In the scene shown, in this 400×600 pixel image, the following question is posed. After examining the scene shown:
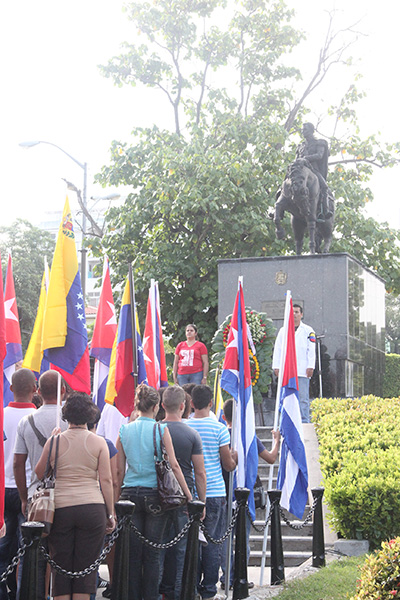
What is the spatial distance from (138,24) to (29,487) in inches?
935

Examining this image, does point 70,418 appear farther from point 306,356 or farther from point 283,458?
point 306,356

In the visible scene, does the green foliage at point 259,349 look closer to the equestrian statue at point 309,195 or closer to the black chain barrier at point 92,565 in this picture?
the equestrian statue at point 309,195

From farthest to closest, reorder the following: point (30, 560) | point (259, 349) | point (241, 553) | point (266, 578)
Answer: point (259, 349) < point (266, 578) < point (241, 553) < point (30, 560)

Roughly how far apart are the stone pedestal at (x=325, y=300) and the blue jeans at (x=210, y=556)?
8336mm

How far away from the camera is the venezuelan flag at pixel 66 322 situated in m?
7.22

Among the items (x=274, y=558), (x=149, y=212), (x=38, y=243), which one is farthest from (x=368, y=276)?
(x=38, y=243)

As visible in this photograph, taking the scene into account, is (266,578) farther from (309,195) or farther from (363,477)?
(309,195)

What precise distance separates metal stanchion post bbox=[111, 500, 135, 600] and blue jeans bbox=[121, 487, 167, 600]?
18.2 inches

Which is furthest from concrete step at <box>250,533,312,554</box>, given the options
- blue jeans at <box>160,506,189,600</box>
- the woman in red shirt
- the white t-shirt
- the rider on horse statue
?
the rider on horse statue

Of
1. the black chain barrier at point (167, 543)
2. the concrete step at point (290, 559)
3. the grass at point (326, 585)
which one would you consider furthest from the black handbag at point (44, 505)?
the concrete step at point (290, 559)

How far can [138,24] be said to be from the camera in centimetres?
2762

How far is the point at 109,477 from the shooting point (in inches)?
224

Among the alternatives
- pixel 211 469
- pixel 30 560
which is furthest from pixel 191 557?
pixel 30 560

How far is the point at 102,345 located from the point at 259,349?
216 inches
